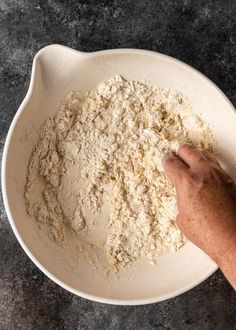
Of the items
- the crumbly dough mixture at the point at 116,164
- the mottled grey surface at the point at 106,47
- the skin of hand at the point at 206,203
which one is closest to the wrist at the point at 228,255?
the skin of hand at the point at 206,203

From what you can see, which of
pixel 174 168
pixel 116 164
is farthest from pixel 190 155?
pixel 116 164

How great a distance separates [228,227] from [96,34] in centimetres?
52

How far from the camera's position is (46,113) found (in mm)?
1064

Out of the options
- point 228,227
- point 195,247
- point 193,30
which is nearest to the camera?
point 228,227

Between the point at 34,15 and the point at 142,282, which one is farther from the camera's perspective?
the point at 34,15

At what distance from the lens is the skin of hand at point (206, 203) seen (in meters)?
0.93

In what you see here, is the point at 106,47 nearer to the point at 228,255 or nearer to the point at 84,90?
the point at 84,90

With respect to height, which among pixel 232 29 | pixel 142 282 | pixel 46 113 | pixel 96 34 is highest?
pixel 232 29

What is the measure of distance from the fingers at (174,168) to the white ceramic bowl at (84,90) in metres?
0.11

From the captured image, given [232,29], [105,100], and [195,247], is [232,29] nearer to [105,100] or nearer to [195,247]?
[105,100]

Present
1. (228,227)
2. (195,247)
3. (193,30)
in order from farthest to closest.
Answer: (193,30) → (195,247) → (228,227)

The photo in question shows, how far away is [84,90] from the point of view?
1078 mm

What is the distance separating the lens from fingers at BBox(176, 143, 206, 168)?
99 cm

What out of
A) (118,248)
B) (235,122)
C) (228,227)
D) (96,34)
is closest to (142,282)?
(118,248)
